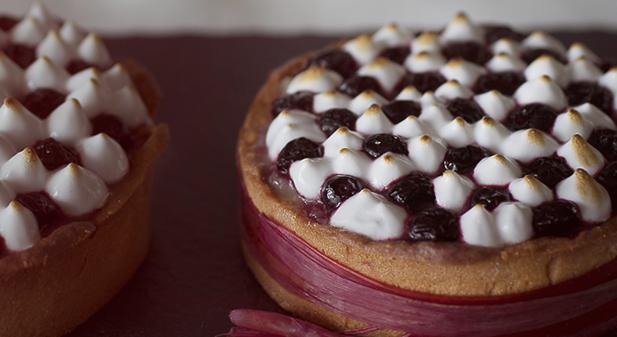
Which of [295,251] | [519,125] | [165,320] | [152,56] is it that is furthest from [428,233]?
[152,56]

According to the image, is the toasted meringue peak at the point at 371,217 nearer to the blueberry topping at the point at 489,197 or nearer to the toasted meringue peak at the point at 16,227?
the blueberry topping at the point at 489,197

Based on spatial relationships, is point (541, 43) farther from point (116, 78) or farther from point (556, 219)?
point (116, 78)

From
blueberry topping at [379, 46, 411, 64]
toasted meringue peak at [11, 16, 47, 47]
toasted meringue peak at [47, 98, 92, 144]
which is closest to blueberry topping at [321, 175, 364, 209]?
toasted meringue peak at [47, 98, 92, 144]

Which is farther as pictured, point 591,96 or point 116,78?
point 116,78

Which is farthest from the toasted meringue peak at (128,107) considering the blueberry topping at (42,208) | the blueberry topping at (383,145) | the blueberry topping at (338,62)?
the blueberry topping at (383,145)

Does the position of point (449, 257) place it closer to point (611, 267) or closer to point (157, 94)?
point (611, 267)

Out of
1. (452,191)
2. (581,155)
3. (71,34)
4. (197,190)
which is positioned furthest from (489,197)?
(71,34)

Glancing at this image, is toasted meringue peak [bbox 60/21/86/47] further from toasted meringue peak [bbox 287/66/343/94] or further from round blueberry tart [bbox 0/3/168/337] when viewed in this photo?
toasted meringue peak [bbox 287/66/343/94]
